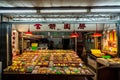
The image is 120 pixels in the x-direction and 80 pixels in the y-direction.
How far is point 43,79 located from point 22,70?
78 centimetres

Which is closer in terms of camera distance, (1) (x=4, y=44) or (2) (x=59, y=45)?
(1) (x=4, y=44)

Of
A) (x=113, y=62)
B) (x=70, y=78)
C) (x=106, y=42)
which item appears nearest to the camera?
(x=70, y=78)

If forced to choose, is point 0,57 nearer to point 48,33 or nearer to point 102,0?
point 102,0

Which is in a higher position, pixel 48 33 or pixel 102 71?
pixel 48 33

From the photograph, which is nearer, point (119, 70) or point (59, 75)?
point (59, 75)

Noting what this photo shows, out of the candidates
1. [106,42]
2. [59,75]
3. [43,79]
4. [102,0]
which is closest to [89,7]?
[102,0]

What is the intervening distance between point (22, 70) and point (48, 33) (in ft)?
26.4

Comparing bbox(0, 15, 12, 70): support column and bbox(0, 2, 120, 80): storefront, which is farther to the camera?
bbox(0, 15, 12, 70): support column

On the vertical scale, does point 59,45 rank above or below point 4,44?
below

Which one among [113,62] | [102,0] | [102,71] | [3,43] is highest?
[102,0]

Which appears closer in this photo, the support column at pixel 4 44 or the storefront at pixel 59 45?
the storefront at pixel 59 45

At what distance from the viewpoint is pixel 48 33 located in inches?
563

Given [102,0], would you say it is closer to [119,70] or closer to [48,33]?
[119,70]

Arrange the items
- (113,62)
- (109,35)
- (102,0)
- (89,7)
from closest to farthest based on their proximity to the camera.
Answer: (102,0) < (89,7) < (113,62) < (109,35)
